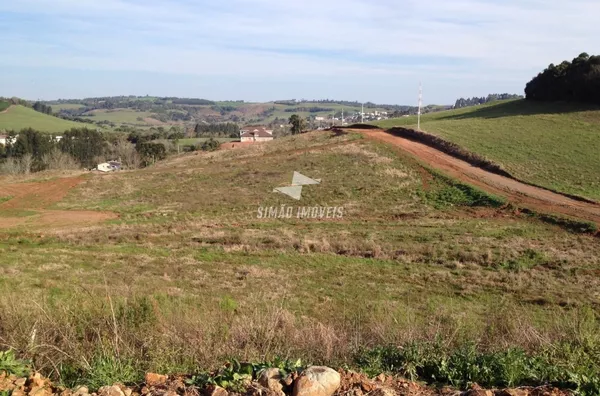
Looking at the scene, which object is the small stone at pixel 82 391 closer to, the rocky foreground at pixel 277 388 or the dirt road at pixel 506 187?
the rocky foreground at pixel 277 388

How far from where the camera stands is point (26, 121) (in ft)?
321

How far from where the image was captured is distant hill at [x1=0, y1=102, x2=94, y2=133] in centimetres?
9131

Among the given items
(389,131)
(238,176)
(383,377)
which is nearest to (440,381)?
(383,377)

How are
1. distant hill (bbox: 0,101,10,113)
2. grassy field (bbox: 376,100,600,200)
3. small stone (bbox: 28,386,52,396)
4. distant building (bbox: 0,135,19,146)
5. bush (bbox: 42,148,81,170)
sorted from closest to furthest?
1. small stone (bbox: 28,386,52,396)
2. grassy field (bbox: 376,100,600,200)
3. bush (bbox: 42,148,81,170)
4. distant building (bbox: 0,135,19,146)
5. distant hill (bbox: 0,101,10,113)

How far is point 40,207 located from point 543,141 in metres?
31.2

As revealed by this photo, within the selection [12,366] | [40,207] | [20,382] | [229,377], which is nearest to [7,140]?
[40,207]

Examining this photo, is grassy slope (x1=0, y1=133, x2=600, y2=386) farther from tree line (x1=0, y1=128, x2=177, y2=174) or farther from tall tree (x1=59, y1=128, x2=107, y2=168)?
tall tree (x1=59, y1=128, x2=107, y2=168)

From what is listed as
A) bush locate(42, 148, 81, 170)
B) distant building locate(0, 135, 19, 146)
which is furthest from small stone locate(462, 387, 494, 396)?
distant building locate(0, 135, 19, 146)

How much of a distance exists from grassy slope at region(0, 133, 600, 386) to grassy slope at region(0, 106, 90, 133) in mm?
75178

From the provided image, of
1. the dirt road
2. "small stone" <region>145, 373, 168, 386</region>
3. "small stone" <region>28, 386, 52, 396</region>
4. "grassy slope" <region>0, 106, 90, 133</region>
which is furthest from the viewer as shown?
"grassy slope" <region>0, 106, 90, 133</region>

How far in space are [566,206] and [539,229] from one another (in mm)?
3132

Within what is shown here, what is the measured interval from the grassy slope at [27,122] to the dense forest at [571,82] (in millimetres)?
84987

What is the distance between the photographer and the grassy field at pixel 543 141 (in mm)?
23378

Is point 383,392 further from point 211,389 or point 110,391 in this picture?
point 110,391
